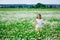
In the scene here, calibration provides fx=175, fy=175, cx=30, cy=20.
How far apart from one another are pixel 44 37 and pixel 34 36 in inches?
5.7

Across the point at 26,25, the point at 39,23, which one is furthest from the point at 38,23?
the point at 26,25

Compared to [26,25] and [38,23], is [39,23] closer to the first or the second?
[38,23]

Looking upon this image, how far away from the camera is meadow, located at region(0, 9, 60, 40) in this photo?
Answer: 2.42 m

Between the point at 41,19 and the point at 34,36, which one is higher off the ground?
the point at 41,19

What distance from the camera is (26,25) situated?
2496 millimetres

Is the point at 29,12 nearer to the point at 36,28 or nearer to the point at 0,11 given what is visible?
the point at 36,28

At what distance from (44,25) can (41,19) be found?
10 cm

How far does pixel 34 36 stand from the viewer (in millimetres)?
2404

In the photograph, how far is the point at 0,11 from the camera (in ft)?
8.23

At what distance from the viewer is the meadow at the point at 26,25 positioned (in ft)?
7.93

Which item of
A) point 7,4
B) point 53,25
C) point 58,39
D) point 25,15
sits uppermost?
point 7,4

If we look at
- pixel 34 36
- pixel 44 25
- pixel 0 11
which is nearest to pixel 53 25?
pixel 44 25

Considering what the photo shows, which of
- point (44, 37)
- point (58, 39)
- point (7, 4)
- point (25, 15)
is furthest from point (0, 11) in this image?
point (58, 39)

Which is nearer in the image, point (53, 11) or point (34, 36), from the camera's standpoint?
point (34, 36)
